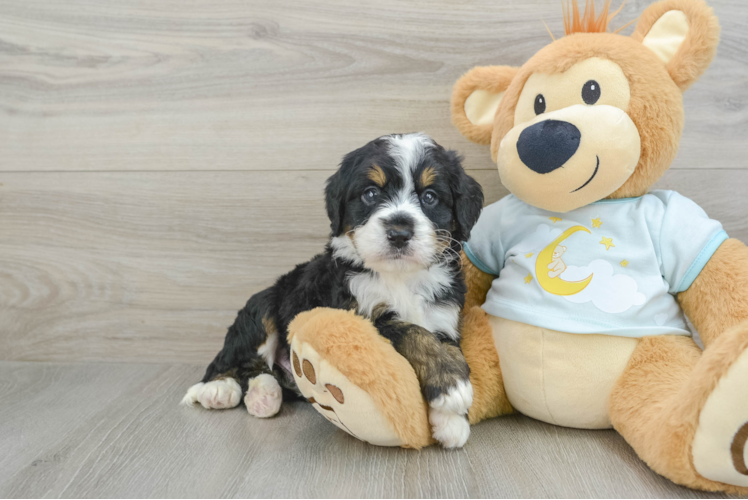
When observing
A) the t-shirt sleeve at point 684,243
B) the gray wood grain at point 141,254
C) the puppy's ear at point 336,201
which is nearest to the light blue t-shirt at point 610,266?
Answer: the t-shirt sleeve at point 684,243

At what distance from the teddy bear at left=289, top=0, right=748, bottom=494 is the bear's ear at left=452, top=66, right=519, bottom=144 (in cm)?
10

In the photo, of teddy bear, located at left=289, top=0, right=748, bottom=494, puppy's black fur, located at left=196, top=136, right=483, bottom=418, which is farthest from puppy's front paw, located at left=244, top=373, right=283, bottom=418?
teddy bear, located at left=289, top=0, right=748, bottom=494

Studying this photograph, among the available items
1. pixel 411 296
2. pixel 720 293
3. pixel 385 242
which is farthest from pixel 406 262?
pixel 720 293

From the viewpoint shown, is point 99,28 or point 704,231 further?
point 99,28

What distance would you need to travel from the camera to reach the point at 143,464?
1301mm

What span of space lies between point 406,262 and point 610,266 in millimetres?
536

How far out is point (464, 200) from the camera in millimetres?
1423

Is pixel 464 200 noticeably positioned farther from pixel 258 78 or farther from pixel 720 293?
pixel 258 78

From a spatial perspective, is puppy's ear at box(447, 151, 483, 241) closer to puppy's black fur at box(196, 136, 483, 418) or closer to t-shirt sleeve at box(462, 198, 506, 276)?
puppy's black fur at box(196, 136, 483, 418)

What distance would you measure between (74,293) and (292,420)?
1101mm

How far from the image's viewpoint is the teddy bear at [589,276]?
1.23 metres

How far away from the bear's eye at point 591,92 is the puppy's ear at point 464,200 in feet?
1.15

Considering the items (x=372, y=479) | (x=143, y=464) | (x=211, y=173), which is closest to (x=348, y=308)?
(x=372, y=479)

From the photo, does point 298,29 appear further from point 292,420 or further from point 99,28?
point 292,420
